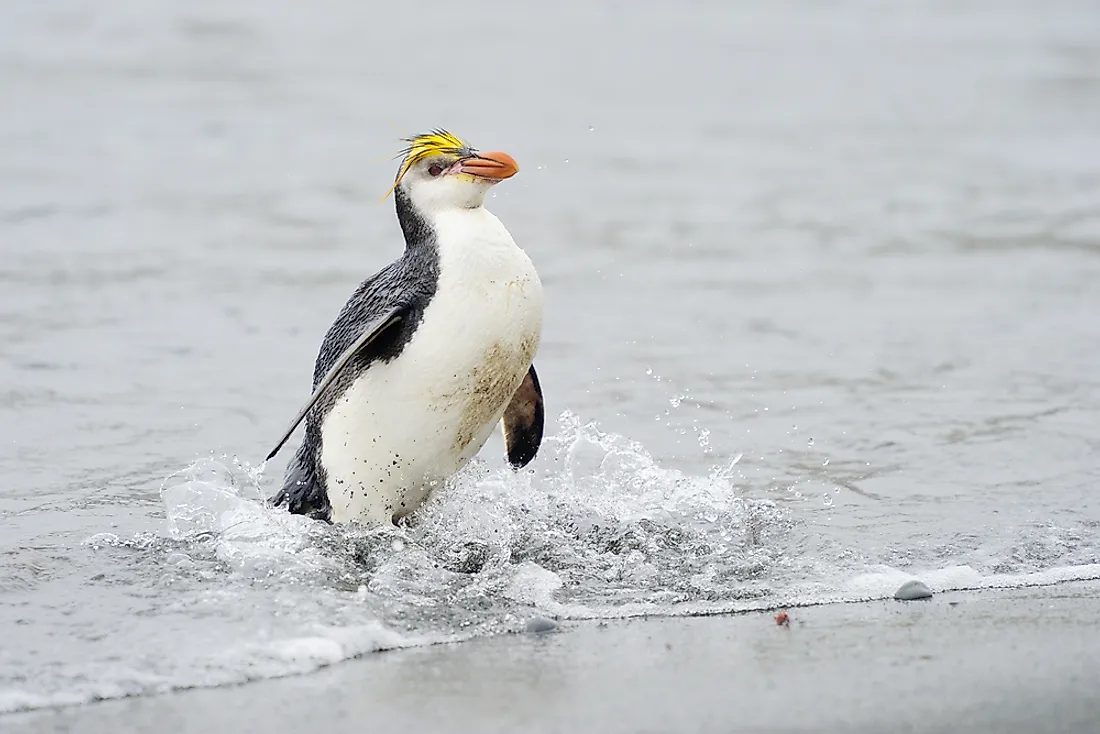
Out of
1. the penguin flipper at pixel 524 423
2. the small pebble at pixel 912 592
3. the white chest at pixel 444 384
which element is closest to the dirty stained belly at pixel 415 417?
the white chest at pixel 444 384

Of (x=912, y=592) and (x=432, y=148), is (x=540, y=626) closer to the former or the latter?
(x=912, y=592)

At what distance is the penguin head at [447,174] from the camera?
4473mm

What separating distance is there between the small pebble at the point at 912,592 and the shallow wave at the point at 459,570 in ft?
0.30

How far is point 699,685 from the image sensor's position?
318cm

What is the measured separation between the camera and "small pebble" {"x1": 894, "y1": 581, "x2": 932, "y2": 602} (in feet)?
12.7

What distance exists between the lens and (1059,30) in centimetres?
1794

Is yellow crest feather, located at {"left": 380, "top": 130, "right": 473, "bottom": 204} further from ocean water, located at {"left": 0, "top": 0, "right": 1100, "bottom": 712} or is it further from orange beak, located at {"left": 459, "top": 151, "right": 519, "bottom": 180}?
ocean water, located at {"left": 0, "top": 0, "right": 1100, "bottom": 712}

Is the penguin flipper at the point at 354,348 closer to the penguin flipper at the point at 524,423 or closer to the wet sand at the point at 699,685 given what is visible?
the penguin flipper at the point at 524,423

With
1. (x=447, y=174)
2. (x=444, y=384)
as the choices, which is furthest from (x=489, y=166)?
(x=444, y=384)

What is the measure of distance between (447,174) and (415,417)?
714 millimetres

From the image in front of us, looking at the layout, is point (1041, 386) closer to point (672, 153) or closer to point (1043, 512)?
point (1043, 512)

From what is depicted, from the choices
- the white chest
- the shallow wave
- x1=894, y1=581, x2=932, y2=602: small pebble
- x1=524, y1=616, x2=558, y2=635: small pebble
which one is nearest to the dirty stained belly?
the white chest

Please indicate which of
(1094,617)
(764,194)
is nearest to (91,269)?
(764,194)

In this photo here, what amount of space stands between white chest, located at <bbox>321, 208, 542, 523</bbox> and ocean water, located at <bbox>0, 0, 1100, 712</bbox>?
0.49 feet
